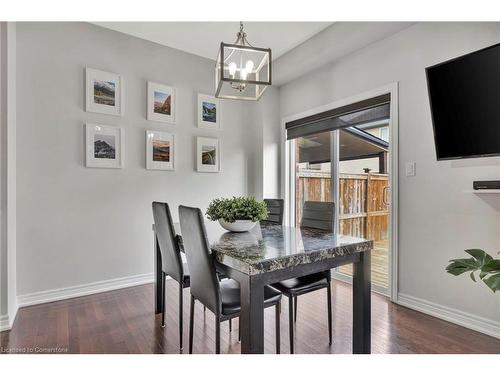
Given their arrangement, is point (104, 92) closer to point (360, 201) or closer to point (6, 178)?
point (6, 178)

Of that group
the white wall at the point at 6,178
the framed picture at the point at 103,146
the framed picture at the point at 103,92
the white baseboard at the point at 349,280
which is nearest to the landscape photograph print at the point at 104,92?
the framed picture at the point at 103,92

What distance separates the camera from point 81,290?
291cm

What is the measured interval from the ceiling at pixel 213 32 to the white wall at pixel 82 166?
0.14 metres

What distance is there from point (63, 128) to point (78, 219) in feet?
2.89

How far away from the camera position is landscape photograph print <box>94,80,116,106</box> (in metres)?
2.99

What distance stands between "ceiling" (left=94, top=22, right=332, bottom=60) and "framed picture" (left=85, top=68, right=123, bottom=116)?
0.52 m

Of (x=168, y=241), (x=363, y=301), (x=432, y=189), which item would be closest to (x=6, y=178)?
(x=168, y=241)

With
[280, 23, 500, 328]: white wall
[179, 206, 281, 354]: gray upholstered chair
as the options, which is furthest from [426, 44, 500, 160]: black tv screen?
[179, 206, 281, 354]: gray upholstered chair

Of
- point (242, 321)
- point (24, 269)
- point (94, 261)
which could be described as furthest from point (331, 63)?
point (24, 269)

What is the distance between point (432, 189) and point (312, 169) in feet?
5.25

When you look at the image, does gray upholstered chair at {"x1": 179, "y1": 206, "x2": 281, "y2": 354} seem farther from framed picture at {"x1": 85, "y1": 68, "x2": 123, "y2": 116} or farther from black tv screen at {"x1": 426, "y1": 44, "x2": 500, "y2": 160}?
framed picture at {"x1": 85, "y1": 68, "x2": 123, "y2": 116}

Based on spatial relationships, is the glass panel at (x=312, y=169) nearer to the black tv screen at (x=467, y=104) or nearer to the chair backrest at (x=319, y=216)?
the chair backrest at (x=319, y=216)

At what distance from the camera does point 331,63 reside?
340 cm

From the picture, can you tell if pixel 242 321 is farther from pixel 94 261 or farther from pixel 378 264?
pixel 378 264
